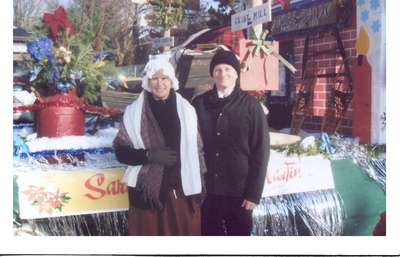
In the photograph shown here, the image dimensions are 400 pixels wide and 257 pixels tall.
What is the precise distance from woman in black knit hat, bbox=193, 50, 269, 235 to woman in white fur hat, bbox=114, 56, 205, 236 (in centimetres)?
10

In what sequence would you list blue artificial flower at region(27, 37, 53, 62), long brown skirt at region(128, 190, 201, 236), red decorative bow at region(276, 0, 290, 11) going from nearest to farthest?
blue artificial flower at region(27, 37, 53, 62)
long brown skirt at region(128, 190, 201, 236)
red decorative bow at region(276, 0, 290, 11)

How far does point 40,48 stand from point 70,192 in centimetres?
108

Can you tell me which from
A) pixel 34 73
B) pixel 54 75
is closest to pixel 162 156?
pixel 54 75

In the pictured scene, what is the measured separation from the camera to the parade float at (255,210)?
3930 mm

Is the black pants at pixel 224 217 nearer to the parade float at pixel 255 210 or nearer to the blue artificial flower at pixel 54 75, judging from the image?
the parade float at pixel 255 210

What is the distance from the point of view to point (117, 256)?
13.2ft

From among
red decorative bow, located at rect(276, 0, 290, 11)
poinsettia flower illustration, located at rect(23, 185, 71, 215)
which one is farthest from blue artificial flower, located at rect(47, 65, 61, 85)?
red decorative bow, located at rect(276, 0, 290, 11)

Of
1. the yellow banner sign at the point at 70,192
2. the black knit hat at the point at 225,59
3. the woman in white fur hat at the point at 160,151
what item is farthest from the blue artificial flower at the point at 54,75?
the black knit hat at the point at 225,59

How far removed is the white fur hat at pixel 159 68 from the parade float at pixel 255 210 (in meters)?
0.07

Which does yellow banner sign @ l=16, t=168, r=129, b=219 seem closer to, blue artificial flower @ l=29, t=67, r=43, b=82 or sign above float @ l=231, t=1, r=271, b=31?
blue artificial flower @ l=29, t=67, r=43, b=82

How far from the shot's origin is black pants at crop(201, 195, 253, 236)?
4.03 metres

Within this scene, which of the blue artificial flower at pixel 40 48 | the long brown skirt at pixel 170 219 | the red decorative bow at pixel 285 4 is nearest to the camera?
the blue artificial flower at pixel 40 48
